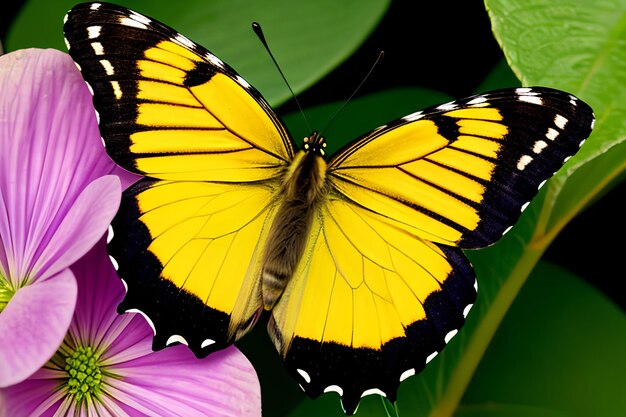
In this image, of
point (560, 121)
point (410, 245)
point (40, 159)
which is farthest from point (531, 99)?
point (40, 159)

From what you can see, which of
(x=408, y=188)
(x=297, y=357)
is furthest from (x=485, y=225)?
(x=297, y=357)

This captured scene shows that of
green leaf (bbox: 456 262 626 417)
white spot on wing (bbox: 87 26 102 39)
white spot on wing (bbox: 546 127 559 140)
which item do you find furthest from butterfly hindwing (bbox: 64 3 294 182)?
green leaf (bbox: 456 262 626 417)

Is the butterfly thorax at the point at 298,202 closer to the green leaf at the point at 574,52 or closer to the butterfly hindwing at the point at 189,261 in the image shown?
the butterfly hindwing at the point at 189,261

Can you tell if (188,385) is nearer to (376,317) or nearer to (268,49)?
(376,317)

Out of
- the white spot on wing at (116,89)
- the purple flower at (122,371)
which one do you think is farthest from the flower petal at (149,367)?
the white spot on wing at (116,89)

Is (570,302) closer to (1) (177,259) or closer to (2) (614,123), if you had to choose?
(2) (614,123)
